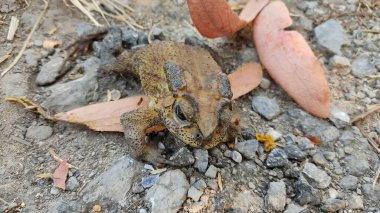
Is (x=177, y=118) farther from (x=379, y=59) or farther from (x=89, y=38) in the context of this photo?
(x=379, y=59)

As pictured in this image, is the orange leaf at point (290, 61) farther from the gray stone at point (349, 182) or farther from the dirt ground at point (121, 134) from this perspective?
the gray stone at point (349, 182)

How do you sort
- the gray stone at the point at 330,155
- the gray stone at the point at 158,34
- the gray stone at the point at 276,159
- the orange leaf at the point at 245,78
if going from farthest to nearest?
the gray stone at the point at 158,34 → the orange leaf at the point at 245,78 → the gray stone at the point at 330,155 → the gray stone at the point at 276,159

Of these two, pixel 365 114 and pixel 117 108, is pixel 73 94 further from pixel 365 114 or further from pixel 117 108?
pixel 365 114

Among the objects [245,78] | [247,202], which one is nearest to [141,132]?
[247,202]

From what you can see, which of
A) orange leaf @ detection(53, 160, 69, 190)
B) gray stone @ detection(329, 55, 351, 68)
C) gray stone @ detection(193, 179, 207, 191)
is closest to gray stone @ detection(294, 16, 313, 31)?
gray stone @ detection(329, 55, 351, 68)

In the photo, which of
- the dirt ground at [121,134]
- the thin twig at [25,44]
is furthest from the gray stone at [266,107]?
the thin twig at [25,44]
